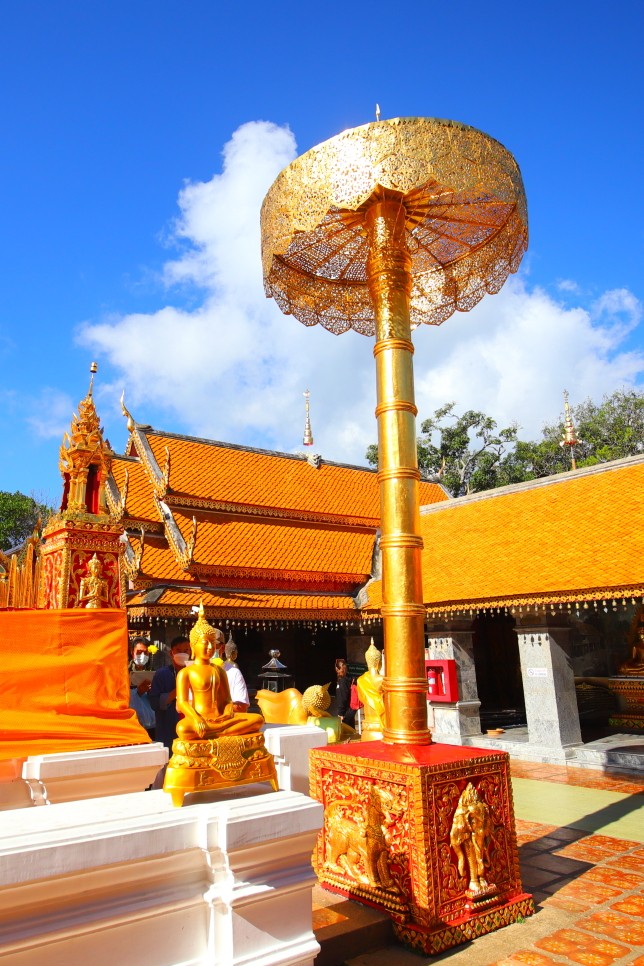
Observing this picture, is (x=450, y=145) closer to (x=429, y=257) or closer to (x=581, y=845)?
(x=429, y=257)

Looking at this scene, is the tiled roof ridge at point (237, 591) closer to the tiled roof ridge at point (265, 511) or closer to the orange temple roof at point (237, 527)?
the orange temple roof at point (237, 527)

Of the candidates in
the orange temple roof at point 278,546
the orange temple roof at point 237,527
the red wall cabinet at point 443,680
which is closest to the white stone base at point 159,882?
the red wall cabinet at point 443,680

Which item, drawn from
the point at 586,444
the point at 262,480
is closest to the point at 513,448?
the point at 586,444

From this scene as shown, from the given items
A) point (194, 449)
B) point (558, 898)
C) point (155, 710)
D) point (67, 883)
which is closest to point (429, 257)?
point (155, 710)

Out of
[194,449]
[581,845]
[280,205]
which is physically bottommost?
[581,845]

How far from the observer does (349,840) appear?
4008 mm

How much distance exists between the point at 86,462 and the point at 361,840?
3046mm

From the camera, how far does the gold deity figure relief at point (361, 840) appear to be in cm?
377

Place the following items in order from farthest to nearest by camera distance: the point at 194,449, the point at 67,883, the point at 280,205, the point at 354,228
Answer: the point at 194,449 < the point at 354,228 < the point at 280,205 < the point at 67,883

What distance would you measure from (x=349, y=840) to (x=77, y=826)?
2.45 m

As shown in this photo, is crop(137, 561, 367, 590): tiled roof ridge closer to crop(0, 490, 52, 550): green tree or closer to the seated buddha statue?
the seated buddha statue

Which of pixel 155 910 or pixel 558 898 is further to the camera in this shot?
pixel 558 898

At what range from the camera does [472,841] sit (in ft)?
12.2

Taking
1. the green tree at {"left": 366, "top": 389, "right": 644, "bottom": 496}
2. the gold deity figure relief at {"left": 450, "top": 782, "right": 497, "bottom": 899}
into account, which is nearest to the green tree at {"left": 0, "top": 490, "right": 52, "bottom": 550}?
the green tree at {"left": 366, "top": 389, "right": 644, "bottom": 496}
